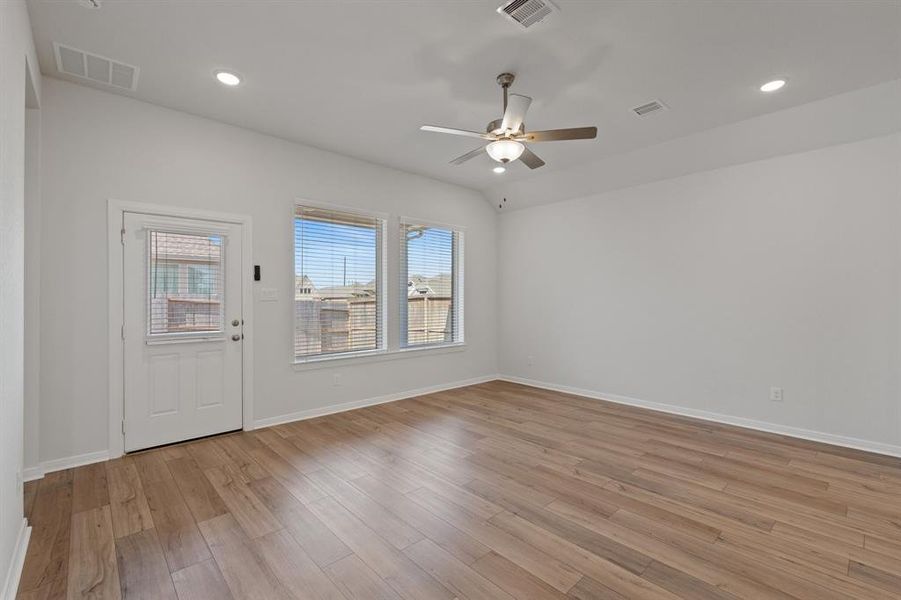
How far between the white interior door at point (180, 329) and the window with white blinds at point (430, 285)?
213 cm

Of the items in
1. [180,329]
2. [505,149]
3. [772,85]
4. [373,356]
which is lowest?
[373,356]

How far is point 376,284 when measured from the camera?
5.21m

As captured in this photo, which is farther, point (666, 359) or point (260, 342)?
point (666, 359)

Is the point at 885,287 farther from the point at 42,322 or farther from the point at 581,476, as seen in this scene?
the point at 42,322

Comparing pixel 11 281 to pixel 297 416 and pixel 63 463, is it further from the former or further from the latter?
pixel 297 416

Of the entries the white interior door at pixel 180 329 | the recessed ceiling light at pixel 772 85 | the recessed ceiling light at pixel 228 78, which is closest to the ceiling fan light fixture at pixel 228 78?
the recessed ceiling light at pixel 228 78

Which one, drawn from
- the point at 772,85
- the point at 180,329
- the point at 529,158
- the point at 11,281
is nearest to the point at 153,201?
the point at 180,329

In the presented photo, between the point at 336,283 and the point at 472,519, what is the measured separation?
3.24 metres

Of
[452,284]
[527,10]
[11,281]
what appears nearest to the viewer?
[11,281]

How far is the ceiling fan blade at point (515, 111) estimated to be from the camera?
2779 millimetres

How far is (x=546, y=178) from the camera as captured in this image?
560 cm

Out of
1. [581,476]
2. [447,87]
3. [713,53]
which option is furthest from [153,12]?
[581,476]

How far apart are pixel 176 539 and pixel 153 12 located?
A: 3.13m

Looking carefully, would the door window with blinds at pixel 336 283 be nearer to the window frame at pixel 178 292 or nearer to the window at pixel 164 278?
the window frame at pixel 178 292
